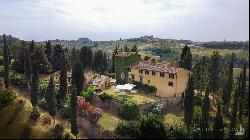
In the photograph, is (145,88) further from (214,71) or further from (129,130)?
(129,130)

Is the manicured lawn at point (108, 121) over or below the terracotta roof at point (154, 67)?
below

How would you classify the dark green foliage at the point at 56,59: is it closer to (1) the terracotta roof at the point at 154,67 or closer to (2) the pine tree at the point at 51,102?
(1) the terracotta roof at the point at 154,67

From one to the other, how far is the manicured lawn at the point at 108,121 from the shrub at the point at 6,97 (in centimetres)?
1593

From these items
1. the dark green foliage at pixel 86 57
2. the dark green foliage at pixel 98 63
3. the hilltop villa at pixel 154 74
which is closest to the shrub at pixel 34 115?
the hilltop villa at pixel 154 74

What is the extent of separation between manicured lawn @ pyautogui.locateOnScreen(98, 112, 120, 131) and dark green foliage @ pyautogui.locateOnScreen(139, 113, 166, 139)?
885 centimetres

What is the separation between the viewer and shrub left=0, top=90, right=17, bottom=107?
207 feet

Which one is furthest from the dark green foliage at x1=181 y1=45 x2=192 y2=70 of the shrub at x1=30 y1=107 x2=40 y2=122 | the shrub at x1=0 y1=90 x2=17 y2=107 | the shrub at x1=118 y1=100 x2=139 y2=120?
the shrub at x1=30 y1=107 x2=40 y2=122

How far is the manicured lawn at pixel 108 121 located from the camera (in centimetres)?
6225

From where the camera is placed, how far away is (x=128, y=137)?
5322cm

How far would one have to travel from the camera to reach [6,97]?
63.5m

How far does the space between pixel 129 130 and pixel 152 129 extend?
3803 millimetres

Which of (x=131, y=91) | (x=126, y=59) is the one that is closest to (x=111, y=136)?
(x=131, y=91)

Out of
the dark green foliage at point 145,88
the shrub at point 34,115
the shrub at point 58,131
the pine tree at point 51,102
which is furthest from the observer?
the dark green foliage at point 145,88

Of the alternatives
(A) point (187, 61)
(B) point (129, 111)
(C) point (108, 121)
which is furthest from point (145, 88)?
(C) point (108, 121)
